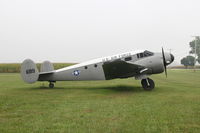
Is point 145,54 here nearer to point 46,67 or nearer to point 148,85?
point 148,85

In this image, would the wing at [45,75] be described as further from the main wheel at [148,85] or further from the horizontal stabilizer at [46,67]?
the main wheel at [148,85]

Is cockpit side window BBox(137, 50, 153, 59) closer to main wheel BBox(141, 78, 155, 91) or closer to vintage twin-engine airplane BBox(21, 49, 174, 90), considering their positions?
vintage twin-engine airplane BBox(21, 49, 174, 90)

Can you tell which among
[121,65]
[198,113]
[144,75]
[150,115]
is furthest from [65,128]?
[144,75]

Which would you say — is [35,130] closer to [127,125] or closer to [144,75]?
[127,125]

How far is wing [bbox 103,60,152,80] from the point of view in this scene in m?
12.8

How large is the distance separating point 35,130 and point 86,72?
9890 mm

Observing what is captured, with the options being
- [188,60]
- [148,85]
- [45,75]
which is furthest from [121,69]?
[188,60]

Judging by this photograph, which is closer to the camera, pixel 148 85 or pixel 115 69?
pixel 115 69

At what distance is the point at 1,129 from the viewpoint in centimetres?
537

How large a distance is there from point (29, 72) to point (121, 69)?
246 inches

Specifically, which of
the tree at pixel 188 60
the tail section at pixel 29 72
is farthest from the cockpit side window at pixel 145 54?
the tree at pixel 188 60

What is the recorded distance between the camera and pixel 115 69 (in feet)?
43.7

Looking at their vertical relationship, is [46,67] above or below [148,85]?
above

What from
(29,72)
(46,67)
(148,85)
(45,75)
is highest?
(46,67)
